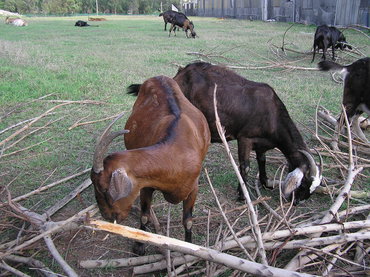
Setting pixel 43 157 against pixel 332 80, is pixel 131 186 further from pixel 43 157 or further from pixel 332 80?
pixel 332 80

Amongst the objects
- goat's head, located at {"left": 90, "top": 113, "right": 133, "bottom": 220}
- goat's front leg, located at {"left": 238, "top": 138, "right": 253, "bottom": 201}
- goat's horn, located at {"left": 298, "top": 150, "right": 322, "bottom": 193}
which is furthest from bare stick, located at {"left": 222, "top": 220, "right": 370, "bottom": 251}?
goat's front leg, located at {"left": 238, "top": 138, "right": 253, "bottom": 201}

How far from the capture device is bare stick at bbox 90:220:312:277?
2.36 metres

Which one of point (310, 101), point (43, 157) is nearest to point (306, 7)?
point (310, 101)

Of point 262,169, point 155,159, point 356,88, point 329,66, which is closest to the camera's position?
point 155,159

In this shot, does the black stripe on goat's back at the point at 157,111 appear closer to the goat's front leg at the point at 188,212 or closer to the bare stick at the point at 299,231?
the goat's front leg at the point at 188,212

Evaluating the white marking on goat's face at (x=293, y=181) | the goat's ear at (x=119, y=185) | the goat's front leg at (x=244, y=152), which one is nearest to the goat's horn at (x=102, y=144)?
the goat's ear at (x=119, y=185)

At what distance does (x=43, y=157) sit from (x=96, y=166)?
2.85 metres

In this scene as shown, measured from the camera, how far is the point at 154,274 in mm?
3098

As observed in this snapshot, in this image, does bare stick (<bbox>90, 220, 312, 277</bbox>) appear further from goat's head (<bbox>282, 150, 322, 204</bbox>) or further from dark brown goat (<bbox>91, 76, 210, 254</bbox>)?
goat's head (<bbox>282, 150, 322, 204</bbox>)

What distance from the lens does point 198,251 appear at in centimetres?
246

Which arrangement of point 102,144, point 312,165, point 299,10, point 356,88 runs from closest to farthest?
point 102,144
point 312,165
point 356,88
point 299,10

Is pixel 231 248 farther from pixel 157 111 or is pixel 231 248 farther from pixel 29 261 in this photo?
pixel 29 261

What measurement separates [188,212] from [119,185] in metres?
1.04

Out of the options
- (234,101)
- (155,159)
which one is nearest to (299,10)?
(234,101)
